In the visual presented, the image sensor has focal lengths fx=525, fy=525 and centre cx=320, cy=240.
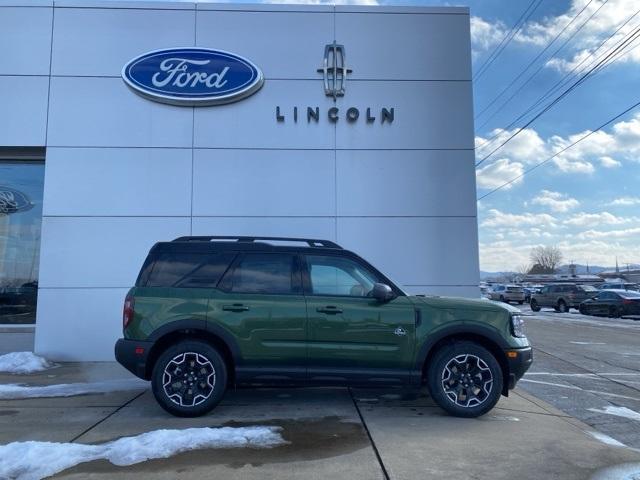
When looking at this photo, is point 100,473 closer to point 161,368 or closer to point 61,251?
point 161,368

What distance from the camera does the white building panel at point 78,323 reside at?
392 inches

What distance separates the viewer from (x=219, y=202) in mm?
10289

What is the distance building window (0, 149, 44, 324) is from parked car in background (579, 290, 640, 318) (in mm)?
26148

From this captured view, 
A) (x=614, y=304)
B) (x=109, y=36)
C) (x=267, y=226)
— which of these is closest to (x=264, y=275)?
(x=267, y=226)

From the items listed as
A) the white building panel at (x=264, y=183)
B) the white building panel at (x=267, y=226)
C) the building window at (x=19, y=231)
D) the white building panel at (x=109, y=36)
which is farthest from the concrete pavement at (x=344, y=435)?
the white building panel at (x=109, y=36)

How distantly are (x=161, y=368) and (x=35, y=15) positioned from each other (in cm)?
843

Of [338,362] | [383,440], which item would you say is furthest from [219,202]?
[383,440]

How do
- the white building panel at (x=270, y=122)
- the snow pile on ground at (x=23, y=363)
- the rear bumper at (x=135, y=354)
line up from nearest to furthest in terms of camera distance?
the rear bumper at (x=135, y=354) → the snow pile on ground at (x=23, y=363) → the white building panel at (x=270, y=122)

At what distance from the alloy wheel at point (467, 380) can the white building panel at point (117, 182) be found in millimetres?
→ 6200

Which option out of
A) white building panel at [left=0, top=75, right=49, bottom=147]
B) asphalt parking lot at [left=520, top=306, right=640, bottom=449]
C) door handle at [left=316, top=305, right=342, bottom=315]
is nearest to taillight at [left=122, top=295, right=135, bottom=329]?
A: door handle at [left=316, top=305, right=342, bottom=315]

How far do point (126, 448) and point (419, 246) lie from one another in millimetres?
6894

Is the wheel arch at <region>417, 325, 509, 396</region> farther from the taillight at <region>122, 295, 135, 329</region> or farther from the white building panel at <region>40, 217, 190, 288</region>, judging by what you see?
the white building panel at <region>40, 217, 190, 288</region>

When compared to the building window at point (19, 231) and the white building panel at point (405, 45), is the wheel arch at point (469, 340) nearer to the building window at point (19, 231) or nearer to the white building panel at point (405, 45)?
the white building panel at point (405, 45)

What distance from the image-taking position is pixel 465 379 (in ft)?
20.0
